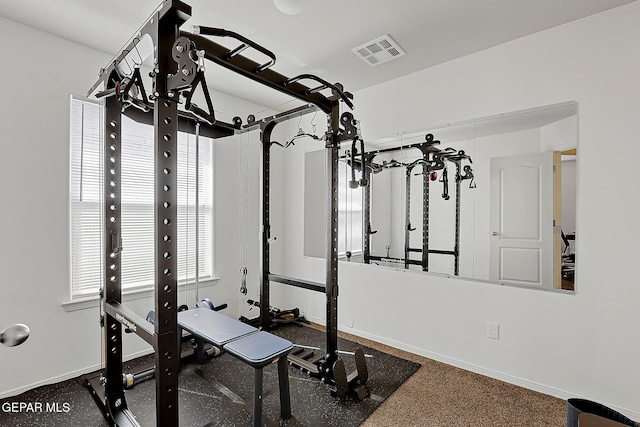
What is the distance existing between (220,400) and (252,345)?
2.02 feet

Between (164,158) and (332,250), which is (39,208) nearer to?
(164,158)

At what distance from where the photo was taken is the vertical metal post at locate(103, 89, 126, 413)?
6.20ft

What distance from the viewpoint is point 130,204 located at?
2820 millimetres

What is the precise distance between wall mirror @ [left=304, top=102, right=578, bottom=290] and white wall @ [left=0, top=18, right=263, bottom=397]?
2218 mm

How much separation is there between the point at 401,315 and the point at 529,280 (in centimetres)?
112

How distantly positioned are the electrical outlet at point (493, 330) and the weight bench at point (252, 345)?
5.25ft

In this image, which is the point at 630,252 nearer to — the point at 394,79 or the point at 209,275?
the point at 394,79

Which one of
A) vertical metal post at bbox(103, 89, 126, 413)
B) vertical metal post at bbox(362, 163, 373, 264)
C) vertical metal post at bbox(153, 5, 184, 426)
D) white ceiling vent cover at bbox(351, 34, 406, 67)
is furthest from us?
vertical metal post at bbox(362, 163, 373, 264)

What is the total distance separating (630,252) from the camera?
1995 millimetres

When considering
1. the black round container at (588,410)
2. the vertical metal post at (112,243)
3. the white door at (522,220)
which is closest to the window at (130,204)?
the vertical metal post at (112,243)

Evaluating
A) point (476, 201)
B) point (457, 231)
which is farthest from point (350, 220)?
point (476, 201)

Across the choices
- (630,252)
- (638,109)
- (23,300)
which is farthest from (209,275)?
(638,109)

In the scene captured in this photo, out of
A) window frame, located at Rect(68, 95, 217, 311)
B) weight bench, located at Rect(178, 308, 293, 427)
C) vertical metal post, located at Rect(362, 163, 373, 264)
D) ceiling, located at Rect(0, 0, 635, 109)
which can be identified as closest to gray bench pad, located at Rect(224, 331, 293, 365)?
weight bench, located at Rect(178, 308, 293, 427)

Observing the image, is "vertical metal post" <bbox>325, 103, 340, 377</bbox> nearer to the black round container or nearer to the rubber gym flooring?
the rubber gym flooring
